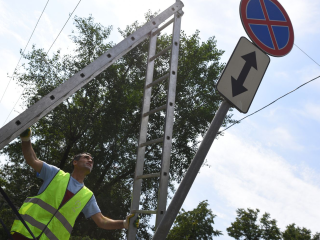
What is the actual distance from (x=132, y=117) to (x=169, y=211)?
1571 cm

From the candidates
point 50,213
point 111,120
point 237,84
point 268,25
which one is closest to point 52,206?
point 50,213

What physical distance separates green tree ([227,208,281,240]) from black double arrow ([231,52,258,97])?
4073 centimetres

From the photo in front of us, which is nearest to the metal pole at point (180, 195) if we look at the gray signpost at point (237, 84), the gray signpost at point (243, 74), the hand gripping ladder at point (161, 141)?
the gray signpost at point (237, 84)

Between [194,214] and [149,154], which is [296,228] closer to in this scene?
[194,214]

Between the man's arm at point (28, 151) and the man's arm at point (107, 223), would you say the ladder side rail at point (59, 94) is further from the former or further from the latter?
the man's arm at point (107, 223)

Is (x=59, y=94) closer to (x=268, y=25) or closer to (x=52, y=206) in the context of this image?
(x=52, y=206)

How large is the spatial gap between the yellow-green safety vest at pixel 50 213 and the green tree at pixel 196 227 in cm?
3490

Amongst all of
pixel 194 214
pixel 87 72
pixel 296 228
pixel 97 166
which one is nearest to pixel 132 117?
pixel 97 166

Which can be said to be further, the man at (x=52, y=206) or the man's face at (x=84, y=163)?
the man's face at (x=84, y=163)

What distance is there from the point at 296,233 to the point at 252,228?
203 inches

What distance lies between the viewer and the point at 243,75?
2674mm

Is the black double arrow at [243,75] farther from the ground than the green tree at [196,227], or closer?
closer

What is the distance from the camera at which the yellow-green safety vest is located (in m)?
2.97

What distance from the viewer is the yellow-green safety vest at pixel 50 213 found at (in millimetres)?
2973
